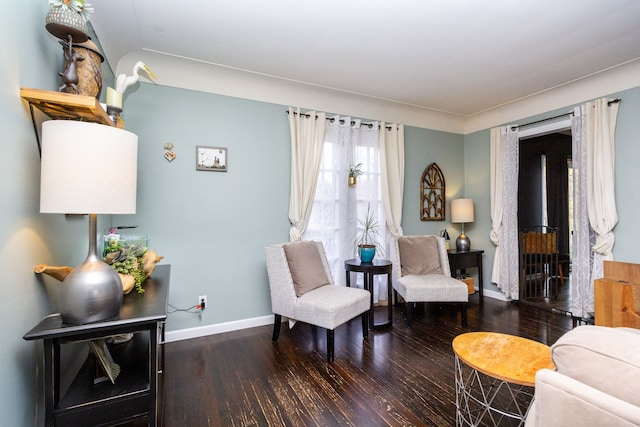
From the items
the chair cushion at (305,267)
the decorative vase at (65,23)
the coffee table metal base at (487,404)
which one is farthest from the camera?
the chair cushion at (305,267)

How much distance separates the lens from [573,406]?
0.71m

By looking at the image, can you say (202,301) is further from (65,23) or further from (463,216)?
(463,216)

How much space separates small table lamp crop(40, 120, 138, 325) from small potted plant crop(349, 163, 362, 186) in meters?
2.56

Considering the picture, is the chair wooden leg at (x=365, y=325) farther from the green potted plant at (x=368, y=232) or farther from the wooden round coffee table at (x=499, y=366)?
the wooden round coffee table at (x=499, y=366)

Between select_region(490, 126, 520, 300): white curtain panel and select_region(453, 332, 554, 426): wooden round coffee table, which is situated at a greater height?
select_region(490, 126, 520, 300): white curtain panel

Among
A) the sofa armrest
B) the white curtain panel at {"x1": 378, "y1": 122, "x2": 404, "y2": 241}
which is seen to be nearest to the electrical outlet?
the white curtain panel at {"x1": 378, "y1": 122, "x2": 404, "y2": 241}

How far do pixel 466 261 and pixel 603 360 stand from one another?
3.44 metres

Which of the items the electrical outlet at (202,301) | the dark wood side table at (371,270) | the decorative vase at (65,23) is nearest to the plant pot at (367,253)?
the dark wood side table at (371,270)

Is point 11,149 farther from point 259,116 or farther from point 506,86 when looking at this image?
point 506,86

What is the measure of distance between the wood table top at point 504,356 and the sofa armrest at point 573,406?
0.55m

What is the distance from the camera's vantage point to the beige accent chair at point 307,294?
236 centimetres

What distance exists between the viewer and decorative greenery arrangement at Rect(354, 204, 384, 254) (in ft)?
11.8

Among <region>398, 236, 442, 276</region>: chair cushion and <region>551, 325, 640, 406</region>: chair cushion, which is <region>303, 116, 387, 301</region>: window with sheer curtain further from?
<region>551, 325, 640, 406</region>: chair cushion

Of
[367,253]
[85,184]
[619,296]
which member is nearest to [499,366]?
[619,296]
